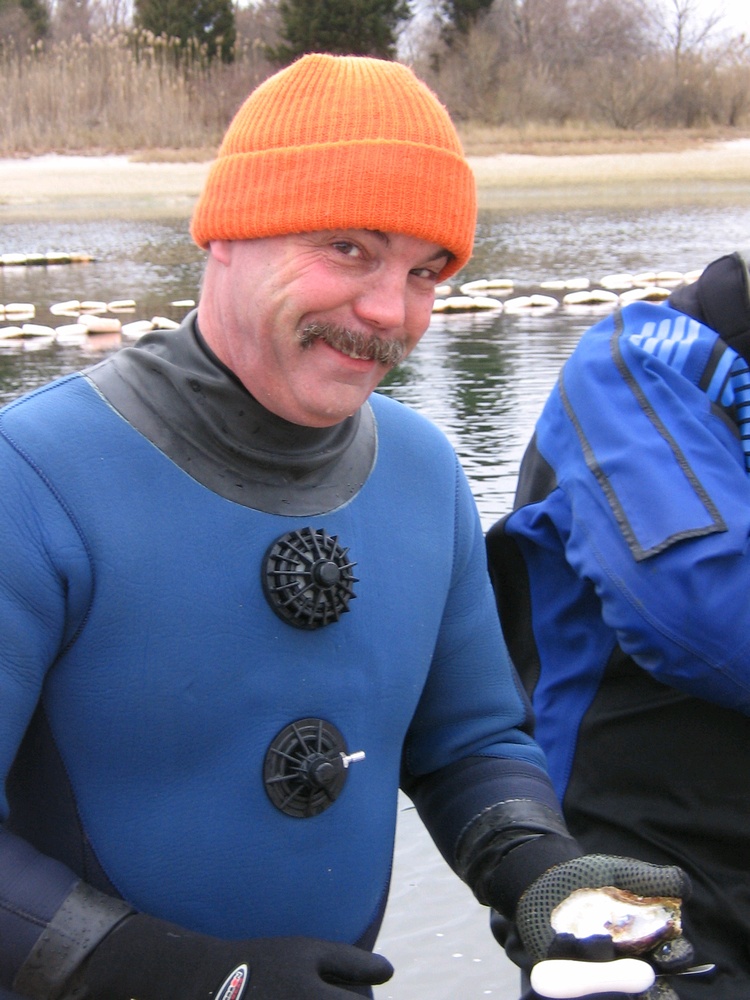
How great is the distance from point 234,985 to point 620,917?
44cm

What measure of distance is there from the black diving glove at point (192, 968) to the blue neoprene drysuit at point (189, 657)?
0.07 meters

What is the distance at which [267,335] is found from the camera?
1.58m

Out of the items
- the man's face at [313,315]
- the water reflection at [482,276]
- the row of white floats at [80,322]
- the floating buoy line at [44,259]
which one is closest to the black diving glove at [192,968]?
the man's face at [313,315]

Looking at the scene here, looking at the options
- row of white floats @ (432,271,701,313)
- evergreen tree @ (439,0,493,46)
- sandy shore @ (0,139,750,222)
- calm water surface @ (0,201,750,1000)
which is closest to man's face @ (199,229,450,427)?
calm water surface @ (0,201,750,1000)

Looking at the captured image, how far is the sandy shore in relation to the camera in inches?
974

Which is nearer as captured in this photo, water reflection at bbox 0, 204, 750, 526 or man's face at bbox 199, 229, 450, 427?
man's face at bbox 199, 229, 450, 427

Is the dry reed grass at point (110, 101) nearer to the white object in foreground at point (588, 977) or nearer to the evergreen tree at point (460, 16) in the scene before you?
the evergreen tree at point (460, 16)

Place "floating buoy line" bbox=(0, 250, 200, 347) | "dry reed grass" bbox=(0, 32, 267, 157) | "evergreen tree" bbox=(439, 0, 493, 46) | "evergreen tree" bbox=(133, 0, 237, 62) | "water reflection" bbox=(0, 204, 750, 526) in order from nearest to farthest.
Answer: "water reflection" bbox=(0, 204, 750, 526), "floating buoy line" bbox=(0, 250, 200, 347), "dry reed grass" bbox=(0, 32, 267, 157), "evergreen tree" bbox=(133, 0, 237, 62), "evergreen tree" bbox=(439, 0, 493, 46)

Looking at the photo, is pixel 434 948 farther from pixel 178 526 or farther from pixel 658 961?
pixel 178 526

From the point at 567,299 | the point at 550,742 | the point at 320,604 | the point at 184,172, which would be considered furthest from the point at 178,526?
the point at 184,172

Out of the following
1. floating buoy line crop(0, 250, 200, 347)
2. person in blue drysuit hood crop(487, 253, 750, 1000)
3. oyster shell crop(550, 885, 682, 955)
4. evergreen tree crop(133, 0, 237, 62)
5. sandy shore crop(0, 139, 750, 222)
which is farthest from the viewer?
evergreen tree crop(133, 0, 237, 62)

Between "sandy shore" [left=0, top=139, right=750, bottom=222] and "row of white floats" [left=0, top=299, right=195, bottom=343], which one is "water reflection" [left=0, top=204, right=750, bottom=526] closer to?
"row of white floats" [left=0, top=299, right=195, bottom=343]

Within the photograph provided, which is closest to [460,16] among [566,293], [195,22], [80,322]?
[195,22]

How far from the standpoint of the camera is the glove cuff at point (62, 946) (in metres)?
1.38
